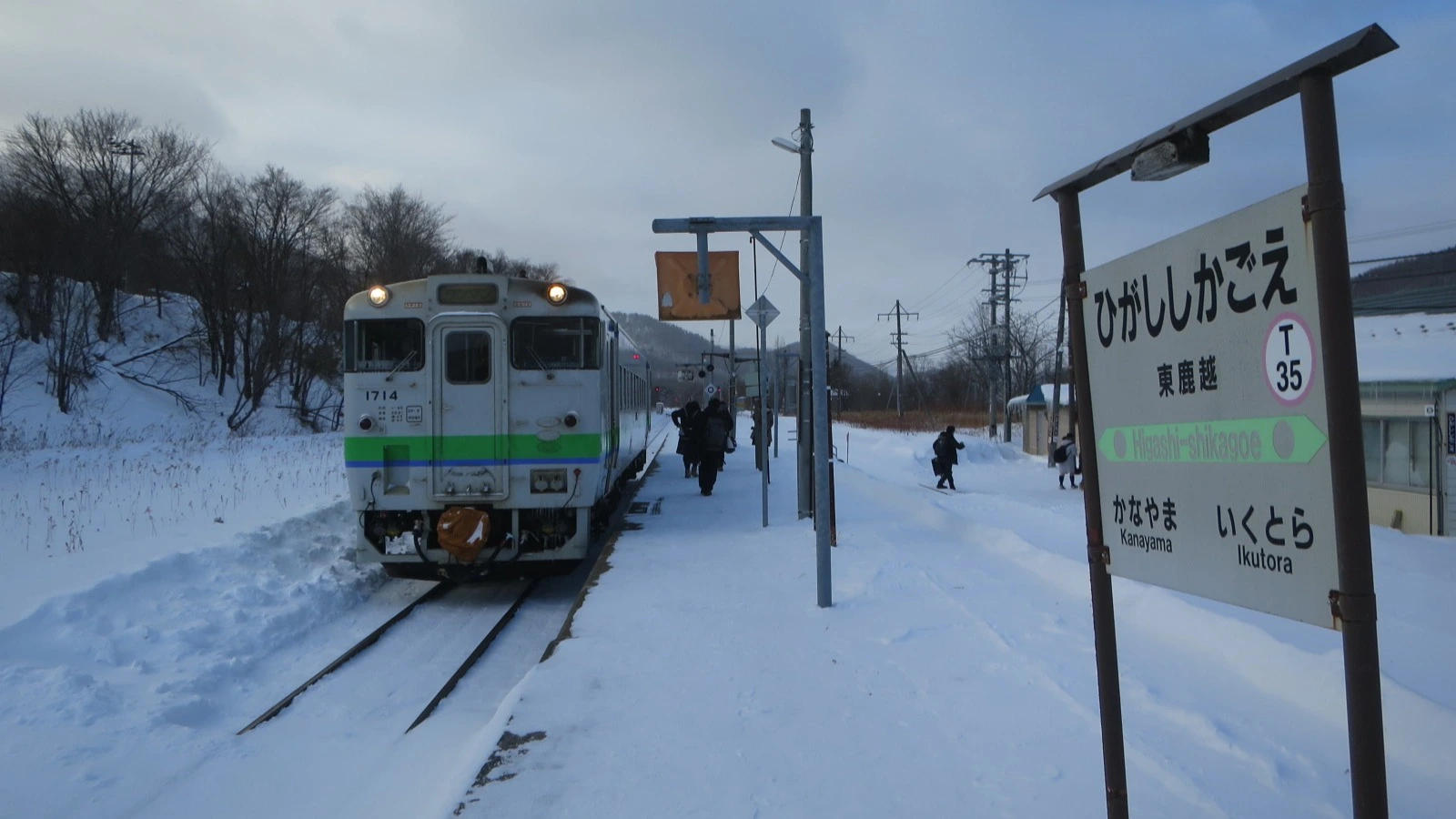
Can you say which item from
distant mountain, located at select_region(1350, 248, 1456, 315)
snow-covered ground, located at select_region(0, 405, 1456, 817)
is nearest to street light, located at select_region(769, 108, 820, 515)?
snow-covered ground, located at select_region(0, 405, 1456, 817)

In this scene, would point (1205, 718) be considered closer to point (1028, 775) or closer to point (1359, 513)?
point (1028, 775)

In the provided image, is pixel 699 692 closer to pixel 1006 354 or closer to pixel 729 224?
pixel 729 224

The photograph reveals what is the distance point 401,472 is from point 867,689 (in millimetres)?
5770

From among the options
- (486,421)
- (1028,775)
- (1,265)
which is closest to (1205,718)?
(1028,775)

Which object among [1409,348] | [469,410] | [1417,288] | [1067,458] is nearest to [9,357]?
[469,410]

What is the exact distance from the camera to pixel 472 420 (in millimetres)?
9406

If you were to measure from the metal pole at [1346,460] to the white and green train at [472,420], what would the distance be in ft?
25.8

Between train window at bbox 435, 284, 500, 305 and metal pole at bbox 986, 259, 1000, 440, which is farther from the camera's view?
metal pole at bbox 986, 259, 1000, 440

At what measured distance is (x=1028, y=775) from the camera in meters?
4.09

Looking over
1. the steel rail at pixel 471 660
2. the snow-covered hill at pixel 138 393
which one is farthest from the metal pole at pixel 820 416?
the snow-covered hill at pixel 138 393

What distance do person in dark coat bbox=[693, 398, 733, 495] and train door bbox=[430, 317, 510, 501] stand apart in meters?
6.39

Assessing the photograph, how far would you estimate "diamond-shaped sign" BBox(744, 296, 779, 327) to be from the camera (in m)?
11.2

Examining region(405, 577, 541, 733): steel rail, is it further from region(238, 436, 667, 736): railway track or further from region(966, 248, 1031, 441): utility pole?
region(966, 248, 1031, 441): utility pole

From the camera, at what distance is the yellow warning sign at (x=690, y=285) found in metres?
9.21
